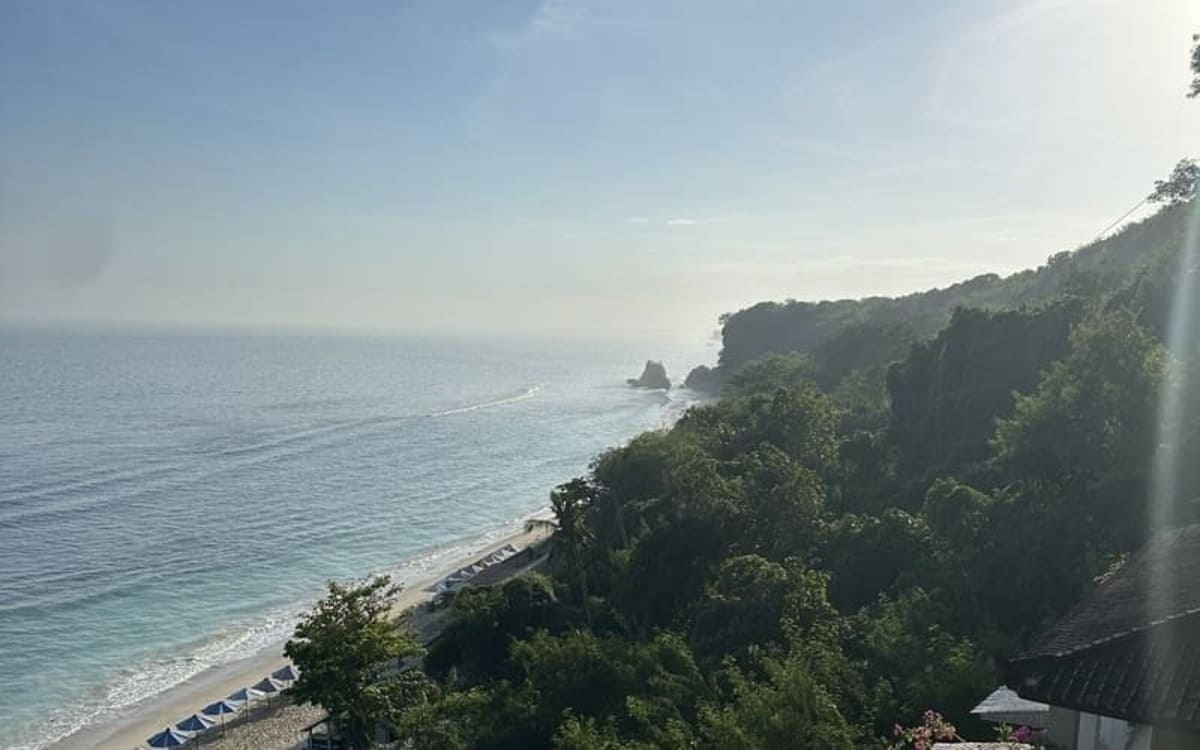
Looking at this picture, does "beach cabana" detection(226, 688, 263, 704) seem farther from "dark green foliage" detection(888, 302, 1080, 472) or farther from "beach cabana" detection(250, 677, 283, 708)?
"dark green foliage" detection(888, 302, 1080, 472)

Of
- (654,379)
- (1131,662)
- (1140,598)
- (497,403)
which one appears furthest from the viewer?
(654,379)

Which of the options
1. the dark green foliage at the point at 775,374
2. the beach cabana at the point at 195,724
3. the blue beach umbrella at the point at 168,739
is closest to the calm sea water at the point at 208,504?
the blue beach umbrella at the point at 168,739

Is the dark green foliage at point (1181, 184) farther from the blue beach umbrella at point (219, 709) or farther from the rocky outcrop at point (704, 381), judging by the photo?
the rocky outcrop at point (704, 381)

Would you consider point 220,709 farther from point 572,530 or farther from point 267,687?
point 572,530

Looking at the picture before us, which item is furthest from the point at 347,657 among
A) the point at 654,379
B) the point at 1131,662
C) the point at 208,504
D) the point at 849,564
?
the point at 654,379

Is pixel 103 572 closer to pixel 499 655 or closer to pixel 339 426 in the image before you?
A: pixel 499 655

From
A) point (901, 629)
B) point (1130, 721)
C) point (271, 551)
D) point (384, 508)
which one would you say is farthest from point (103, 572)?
point (1130, 721)
